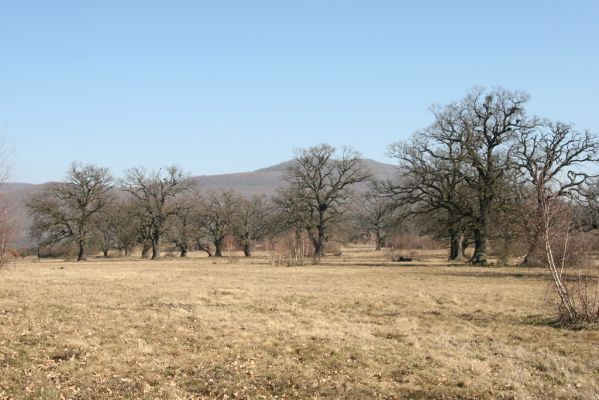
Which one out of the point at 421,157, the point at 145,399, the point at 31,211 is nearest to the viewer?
the point at 145,399

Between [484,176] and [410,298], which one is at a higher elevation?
[484,176]

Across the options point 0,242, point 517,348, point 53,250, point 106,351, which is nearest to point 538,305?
point 517,348

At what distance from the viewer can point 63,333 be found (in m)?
12.4

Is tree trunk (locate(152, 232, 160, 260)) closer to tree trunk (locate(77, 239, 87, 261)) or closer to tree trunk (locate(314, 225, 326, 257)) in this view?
tree trunk (locate(77, 239, 87, 261))

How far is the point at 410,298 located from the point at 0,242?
20672mm

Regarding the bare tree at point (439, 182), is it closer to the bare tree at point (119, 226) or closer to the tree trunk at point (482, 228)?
the tree trunk at point (482, 228)

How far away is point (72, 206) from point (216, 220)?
63.1 feet

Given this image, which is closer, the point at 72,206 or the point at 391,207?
the point at 391,207

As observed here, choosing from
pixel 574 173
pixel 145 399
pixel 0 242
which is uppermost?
pixel 574 173

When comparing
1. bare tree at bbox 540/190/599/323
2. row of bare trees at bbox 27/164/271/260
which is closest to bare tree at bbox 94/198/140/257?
row of bare trees at bbox 27/164/271/260

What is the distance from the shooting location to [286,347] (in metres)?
11.6

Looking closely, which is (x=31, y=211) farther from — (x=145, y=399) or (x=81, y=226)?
(x=145, y=399)

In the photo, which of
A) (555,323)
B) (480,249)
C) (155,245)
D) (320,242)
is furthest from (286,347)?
(155,245)

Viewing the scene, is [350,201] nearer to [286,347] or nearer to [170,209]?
[170,209]
